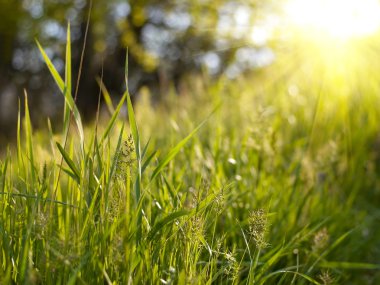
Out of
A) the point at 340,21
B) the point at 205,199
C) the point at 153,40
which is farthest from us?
the point at 153,40

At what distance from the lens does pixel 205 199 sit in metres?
1.37

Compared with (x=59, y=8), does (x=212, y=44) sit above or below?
below

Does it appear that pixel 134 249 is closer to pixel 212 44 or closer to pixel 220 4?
pixel 220 4

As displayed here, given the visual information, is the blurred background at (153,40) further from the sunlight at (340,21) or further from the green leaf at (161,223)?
the green leaf at (161,223)

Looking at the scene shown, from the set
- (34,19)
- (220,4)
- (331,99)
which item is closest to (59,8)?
(34,19)

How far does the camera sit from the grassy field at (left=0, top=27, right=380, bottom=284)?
1298mm

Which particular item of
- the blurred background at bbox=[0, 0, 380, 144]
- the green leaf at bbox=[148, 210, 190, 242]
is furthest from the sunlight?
the green leaf at bbox=[148, 210, 190, 242]

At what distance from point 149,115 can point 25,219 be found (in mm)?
2408

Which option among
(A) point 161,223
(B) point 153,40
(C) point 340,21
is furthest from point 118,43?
(A) point 161,223

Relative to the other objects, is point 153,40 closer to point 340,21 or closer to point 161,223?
point 340,21

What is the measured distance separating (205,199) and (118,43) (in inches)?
455

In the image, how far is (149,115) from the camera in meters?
3.80

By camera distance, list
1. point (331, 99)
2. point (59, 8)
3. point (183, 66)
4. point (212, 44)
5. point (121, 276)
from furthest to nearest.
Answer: point (183, 66) → point (212, 44) → point (59, 8) → point (331, 99) → point (121, 276)

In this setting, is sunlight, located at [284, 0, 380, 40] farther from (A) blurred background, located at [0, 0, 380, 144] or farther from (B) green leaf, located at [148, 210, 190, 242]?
(B) green leaf, located at [148, 210, 190, 242]
